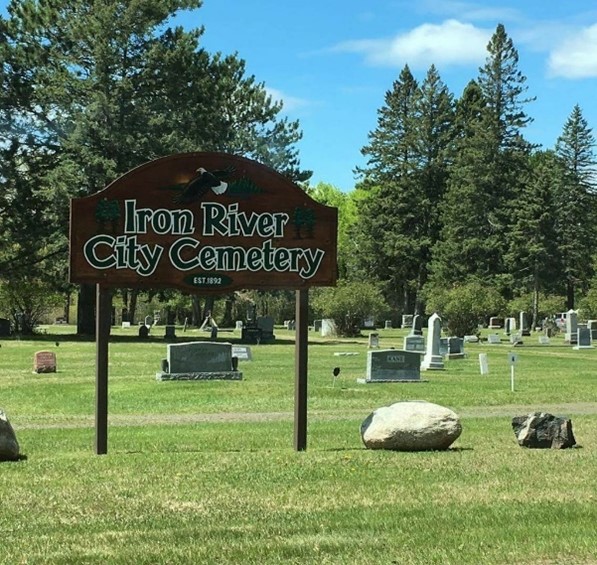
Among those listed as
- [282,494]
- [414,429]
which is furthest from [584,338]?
[282,494]

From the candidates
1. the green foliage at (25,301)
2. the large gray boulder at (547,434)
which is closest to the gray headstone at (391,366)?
the large gray boulder at (547,434)

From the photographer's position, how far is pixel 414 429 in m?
9.87

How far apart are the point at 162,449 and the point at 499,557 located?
6271 mm

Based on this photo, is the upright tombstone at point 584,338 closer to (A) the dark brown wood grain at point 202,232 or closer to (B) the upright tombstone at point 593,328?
(B) the upright tombstone at point 593,328

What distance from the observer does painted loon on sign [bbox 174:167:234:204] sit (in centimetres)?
1029

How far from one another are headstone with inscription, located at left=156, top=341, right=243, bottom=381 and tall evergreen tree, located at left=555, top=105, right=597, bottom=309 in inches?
2500

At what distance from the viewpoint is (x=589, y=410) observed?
1647cm

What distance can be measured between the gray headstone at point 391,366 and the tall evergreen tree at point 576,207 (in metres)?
61.5

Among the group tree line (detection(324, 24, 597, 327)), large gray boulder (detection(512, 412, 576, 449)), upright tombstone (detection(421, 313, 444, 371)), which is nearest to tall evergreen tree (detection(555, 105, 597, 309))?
tree line (detection(324, 24, 597, 327))

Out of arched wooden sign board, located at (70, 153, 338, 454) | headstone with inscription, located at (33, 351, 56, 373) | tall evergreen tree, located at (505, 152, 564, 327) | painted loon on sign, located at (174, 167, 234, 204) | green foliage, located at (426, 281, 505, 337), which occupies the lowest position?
headstone with inscription, located at (33, 351, 56, 373)

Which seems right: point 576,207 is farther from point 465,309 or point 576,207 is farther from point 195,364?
point 195,364

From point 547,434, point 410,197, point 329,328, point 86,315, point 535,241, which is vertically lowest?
point 329,328

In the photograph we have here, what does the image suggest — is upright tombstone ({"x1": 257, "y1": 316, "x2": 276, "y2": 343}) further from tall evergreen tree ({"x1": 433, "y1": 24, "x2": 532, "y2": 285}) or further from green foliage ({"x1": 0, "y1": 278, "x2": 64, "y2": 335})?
tall evergreen tree ({"x1": 433, "y1": 24, "x2": 532, "y2": 285})

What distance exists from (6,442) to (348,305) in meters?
48.0
